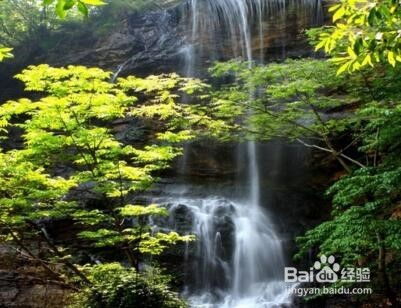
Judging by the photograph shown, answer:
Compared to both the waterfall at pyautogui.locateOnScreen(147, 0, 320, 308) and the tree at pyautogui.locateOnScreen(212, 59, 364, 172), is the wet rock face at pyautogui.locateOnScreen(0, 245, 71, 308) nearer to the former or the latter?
the waterfall at pyautogui.locateOnScreen(147, 0, 320, 308)

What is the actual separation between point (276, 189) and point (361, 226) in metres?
7.65

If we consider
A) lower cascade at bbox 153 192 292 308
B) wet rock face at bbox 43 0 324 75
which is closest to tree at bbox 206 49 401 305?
lower cascade at bbox 153 192 292 308

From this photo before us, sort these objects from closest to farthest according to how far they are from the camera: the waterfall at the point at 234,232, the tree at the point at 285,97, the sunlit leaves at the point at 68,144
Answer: the sunlit leaves at the point at 68,144, the tree at the point at 285,97, the waterfall at the point at 234,232

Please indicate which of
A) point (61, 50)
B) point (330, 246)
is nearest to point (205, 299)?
point (330, 246)

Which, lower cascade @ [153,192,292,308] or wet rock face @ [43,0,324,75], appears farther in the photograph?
wet rock face @ [43,0,324,75]

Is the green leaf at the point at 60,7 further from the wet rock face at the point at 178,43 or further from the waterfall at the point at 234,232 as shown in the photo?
the wet rock face at the point at 178,43

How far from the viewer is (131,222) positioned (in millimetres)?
10711

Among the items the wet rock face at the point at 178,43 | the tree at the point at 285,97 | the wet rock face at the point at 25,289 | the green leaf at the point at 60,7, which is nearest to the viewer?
the green leaf at the point at 60,7

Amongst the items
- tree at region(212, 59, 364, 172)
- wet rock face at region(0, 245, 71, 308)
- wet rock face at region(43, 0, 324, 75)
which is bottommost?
wet rock face at region(0, 245, 71, 308)

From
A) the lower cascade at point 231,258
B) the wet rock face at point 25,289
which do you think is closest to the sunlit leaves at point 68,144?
the wet rock face at point 25,289

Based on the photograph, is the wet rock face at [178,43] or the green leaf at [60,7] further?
the wet rock face at [178,43]

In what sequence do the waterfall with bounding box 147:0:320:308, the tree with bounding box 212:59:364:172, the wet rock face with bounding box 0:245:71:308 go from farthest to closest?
the waterfall with bounding box 147:0:320:308, the wet rock face with bounding box 0:245:71:308, the tree with bounding box 212:59:364:172

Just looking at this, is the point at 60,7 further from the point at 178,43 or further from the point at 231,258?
the point at 178,43

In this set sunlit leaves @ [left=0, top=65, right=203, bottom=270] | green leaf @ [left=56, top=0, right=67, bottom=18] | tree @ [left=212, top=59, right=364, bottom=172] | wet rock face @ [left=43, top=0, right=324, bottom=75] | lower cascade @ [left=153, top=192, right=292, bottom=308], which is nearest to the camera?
green leaf @ [left=56, top=0, right=67, bottom=18]
